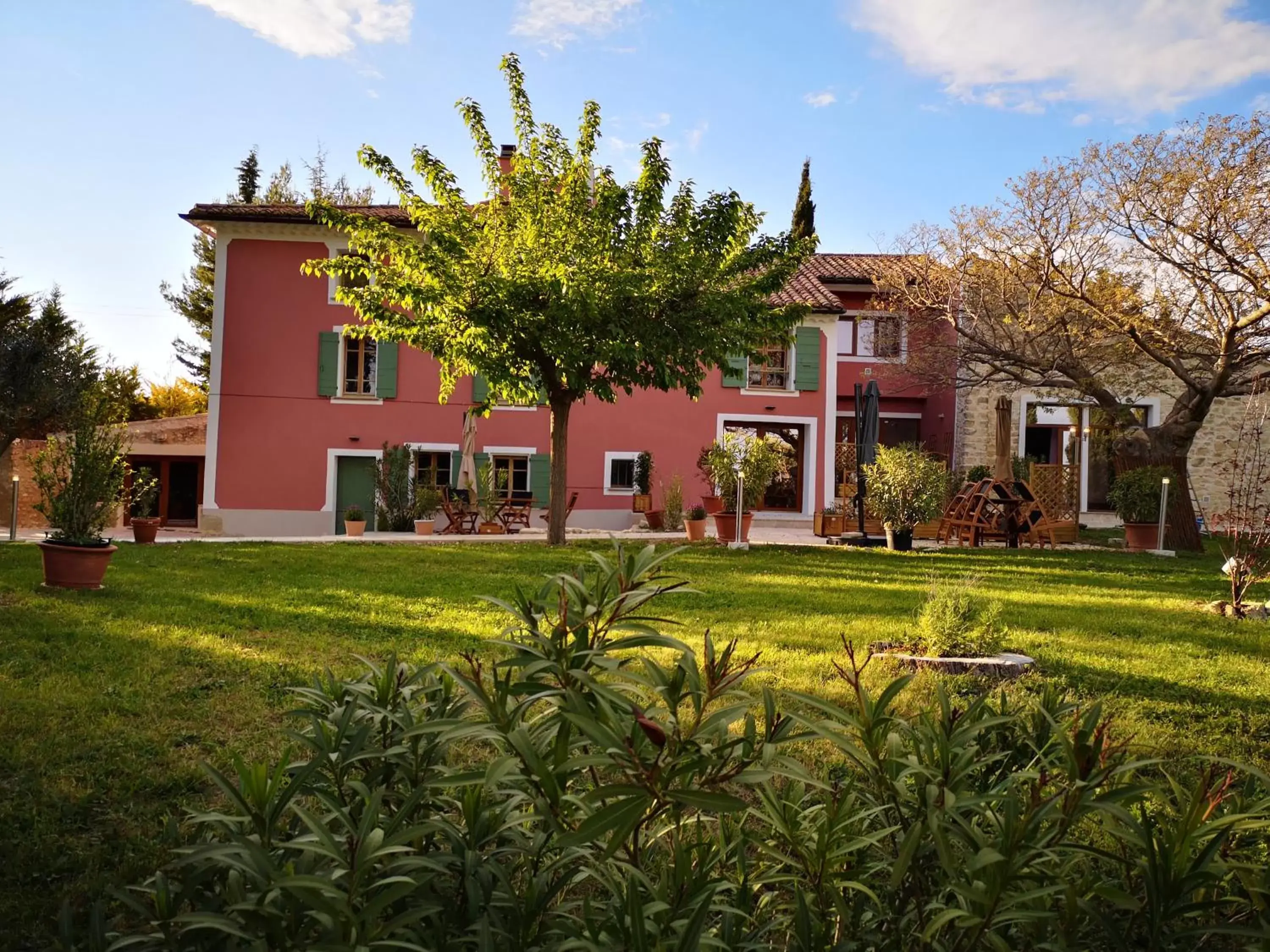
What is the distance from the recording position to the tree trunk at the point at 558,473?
14062 millimetres

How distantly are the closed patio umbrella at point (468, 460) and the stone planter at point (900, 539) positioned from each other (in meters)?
8.11

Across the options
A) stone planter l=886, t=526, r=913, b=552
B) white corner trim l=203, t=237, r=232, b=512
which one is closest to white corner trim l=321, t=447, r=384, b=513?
white corner trim l=203, t=237, r=232, b=512

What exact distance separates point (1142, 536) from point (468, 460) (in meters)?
12.2

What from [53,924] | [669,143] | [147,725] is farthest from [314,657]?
[669,143]

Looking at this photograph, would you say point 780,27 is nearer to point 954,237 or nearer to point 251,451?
point 954,237

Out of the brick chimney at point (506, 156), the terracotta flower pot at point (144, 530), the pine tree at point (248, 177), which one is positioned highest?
the pine tree at point (248, 177)

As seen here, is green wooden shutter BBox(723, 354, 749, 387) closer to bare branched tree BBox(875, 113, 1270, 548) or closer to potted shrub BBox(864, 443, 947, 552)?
bare branched tree BBox(875, 113, 1270, 548)

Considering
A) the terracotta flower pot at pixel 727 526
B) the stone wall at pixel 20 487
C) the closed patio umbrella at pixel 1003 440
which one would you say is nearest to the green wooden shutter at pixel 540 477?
the terracotta flower pot at pixel 727 526

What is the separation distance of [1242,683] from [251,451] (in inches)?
725

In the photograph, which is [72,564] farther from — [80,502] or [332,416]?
[332,416]

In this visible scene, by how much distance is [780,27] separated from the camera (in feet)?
15.4

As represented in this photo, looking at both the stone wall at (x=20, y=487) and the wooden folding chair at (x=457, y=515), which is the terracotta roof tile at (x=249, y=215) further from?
the wooden folding chair at (x=457, y=515)

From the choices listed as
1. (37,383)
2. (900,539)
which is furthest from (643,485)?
(37,383)

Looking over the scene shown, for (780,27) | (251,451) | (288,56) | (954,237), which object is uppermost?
(954,237)
